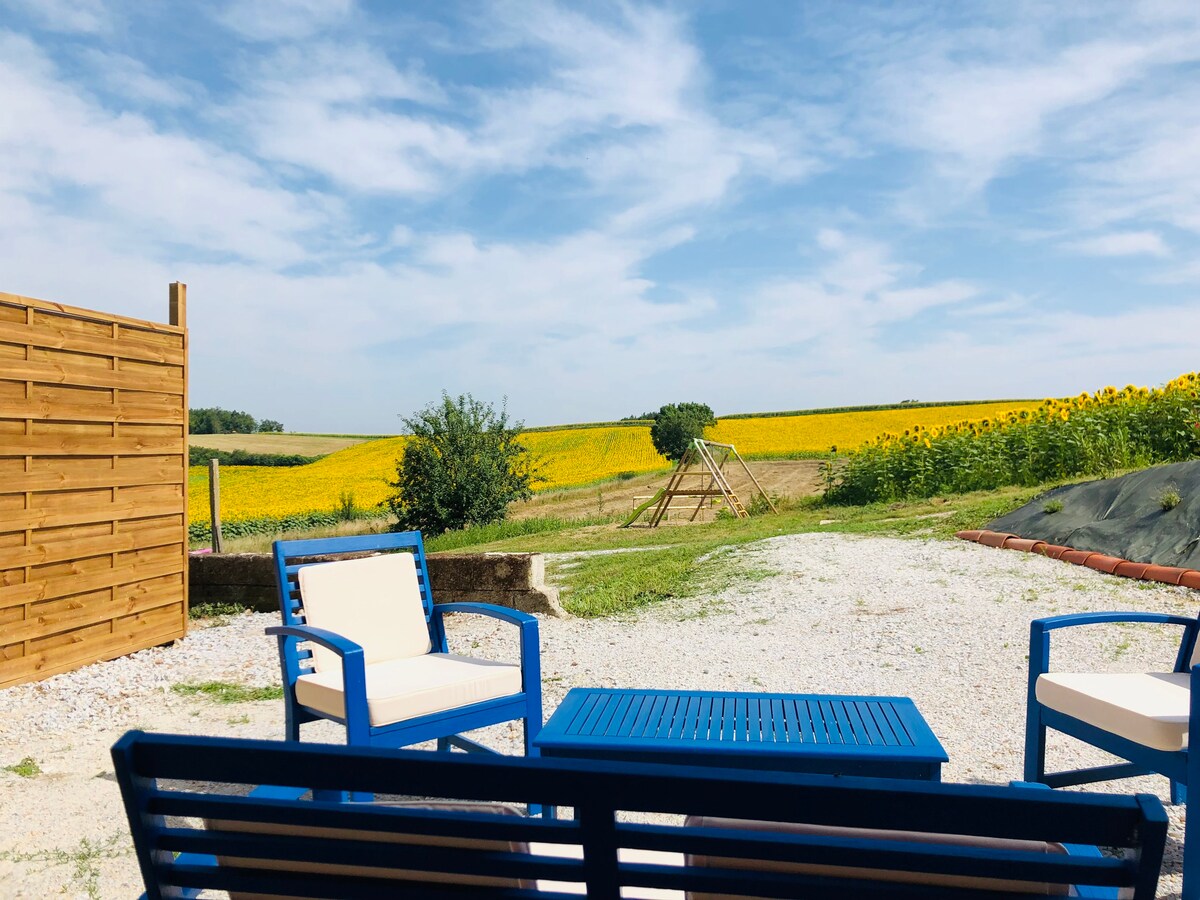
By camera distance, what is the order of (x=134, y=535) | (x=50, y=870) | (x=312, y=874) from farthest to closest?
(x=134, y=535) < (x=50, y=870) < (x=312, y=874)

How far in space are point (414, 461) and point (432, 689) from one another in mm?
16079

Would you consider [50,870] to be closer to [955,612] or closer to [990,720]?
[990,720]

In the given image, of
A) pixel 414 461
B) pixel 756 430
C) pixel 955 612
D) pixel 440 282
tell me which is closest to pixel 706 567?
pixel 955 612

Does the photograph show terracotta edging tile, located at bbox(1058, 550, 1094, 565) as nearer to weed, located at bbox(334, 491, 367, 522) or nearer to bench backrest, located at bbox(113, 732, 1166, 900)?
bench backrest, located at bbox(113, 732, 1166, 900)

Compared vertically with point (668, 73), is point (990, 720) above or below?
below

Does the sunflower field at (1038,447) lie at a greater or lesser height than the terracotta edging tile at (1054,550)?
greater

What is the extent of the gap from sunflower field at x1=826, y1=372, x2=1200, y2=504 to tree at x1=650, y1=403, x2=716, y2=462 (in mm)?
28383

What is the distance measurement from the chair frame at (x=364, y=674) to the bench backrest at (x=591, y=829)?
1609mm

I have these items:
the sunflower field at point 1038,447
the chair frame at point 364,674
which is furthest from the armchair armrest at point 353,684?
the sunflower field at point 1038,447

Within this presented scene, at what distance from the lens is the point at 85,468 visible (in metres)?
5.79

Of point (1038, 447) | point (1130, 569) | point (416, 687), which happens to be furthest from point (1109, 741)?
point (1038, 447)

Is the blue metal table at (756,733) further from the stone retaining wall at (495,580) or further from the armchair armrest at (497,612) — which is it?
the stone retaining wall at (495,580)

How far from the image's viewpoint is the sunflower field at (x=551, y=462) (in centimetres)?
2428

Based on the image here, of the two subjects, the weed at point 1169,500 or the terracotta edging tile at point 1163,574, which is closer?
the terracotta edging tile at point 1163,574
